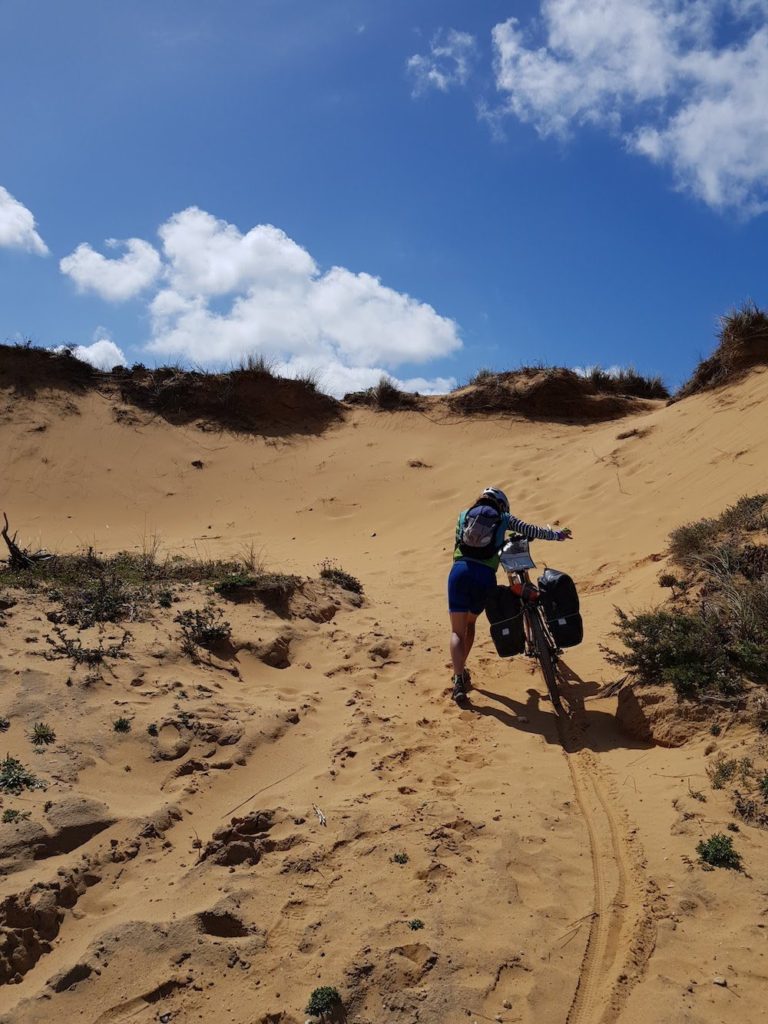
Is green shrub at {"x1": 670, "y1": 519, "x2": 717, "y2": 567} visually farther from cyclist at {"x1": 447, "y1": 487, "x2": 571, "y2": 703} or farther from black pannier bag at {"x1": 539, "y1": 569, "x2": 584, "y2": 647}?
cyclist at {"x1": 447, "y1": 487, "x2": 571, "y2": 703}

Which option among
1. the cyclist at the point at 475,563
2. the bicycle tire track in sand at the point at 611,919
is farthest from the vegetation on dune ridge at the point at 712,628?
the bicycle tire track in sand at the point at 611,919

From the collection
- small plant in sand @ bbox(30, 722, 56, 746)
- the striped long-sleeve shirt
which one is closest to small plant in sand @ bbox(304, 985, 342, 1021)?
small plant in sand @ bbox(30, 722, 56, 746)

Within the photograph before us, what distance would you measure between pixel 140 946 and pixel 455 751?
2.15 meters

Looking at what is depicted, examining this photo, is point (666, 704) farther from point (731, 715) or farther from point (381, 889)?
point (381, 889)

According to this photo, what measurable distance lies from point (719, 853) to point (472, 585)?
2442 millimetres

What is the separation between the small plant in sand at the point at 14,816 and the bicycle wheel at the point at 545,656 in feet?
10.6

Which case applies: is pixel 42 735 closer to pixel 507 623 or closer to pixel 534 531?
pixel 507 623

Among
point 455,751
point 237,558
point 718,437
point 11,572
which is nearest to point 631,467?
point 718,437

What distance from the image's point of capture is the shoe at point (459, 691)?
16.9 ft

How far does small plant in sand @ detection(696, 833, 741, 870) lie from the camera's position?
3.09m

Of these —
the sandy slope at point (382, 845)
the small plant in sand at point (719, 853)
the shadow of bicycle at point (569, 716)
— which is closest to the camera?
the sandy slope at point (382, 845)

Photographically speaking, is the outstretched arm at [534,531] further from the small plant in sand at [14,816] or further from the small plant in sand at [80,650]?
the small plant in sand at [14,816]

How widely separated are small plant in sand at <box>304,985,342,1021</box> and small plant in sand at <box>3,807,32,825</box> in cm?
162

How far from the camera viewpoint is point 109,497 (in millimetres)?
13422
